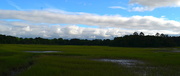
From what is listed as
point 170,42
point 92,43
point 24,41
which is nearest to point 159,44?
point 170,42

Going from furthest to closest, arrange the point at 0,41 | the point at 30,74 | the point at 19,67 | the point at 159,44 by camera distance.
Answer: the point at 0,41, the point at 159,44, the point at 19,67, the point at 30,74

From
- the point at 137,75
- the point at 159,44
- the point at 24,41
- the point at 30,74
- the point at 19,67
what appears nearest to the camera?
the point at 30,74

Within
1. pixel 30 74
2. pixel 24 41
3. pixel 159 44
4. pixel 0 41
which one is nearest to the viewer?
pixel 30 74

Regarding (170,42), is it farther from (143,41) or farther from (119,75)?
(119,75)

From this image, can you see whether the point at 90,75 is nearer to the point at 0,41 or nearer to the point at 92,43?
the point at 0,41

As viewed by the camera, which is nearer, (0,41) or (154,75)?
(154,75)

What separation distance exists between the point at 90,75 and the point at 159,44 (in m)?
94.3

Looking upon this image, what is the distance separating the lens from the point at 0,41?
11238 cm

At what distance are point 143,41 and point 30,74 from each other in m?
93.6

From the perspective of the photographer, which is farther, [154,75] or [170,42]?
[170,42]

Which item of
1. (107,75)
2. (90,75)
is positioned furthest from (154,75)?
(90,75)

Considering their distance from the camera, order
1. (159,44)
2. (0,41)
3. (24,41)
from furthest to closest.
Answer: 1. (24,41)
2. (0,41)
3. (159,44)

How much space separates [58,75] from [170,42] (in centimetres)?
10048

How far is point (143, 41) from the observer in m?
101
